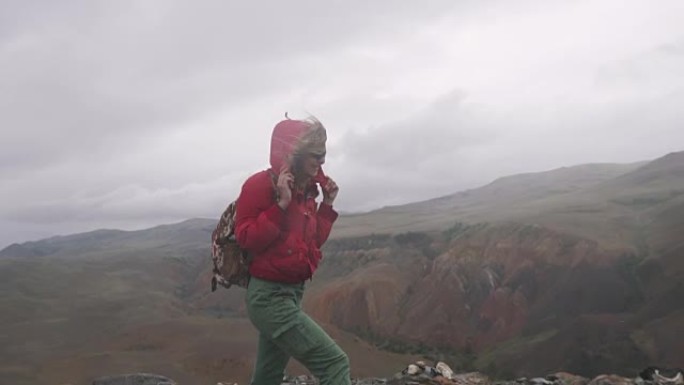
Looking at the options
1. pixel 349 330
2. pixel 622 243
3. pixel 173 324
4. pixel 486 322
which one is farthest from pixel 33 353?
pixel 622 243

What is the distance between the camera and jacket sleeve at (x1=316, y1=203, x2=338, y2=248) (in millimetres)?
4336

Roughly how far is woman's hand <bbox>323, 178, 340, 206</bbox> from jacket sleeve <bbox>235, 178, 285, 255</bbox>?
503mm

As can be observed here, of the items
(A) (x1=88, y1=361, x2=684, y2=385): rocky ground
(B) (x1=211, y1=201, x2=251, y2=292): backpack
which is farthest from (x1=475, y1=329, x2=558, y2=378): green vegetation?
(B) (x1=211, y1=201, x2=251, y2=292): backpack

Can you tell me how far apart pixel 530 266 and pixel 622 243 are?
3.86 meters

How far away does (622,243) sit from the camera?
91.3 feet

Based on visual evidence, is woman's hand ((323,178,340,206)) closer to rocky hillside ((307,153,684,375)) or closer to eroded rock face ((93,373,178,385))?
eroded rock face ((93,373,178,385))

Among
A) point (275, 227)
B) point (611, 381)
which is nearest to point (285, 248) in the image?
point (275, 227)

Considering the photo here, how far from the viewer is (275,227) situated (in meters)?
3.83

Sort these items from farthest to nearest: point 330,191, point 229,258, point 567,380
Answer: point 567,380, point 330,191, point 229,258

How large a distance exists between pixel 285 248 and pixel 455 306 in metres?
26.8

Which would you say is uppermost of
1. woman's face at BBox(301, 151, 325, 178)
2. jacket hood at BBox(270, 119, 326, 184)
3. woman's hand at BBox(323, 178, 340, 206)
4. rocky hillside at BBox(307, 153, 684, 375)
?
jacket hood at BBox(270, 119, 326, 184)

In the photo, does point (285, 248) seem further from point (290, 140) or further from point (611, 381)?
point (611, 381)

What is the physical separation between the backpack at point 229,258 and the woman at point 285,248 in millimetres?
89

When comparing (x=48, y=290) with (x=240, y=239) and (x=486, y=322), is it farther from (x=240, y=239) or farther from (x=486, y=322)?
(x=240, y=239)
